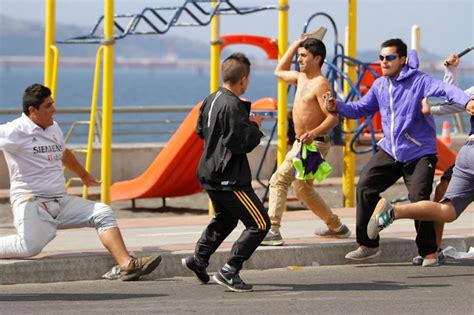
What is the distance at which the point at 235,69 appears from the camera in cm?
994

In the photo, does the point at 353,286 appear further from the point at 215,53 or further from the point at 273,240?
the point at 215,53

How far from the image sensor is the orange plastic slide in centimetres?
1741

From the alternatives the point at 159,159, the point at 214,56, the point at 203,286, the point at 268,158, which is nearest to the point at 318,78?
the point at 203,286

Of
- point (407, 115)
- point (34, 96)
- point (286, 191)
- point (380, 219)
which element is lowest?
point (380, 219)

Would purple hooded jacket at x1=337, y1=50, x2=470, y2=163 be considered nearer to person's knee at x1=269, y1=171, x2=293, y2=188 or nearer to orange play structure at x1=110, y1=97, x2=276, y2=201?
person's knee at x1=269, y1=171, x2=293, y2=188

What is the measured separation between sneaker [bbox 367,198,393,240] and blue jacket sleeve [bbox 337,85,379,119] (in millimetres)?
834

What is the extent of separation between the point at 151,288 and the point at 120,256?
1.37 feet

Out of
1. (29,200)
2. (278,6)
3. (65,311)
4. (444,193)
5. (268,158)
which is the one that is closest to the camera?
(65,311)

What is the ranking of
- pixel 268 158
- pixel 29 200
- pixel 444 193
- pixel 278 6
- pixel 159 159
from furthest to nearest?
pixel 268 158, pixel 159 159, pixel 278 6, pixel 444 193, pixel 29 200

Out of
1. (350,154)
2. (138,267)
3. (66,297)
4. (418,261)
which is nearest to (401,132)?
(418,261)

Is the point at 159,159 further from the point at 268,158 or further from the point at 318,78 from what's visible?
the point at 318,78

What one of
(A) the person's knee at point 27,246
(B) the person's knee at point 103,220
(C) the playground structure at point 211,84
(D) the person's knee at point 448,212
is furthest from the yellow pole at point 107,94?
(D) the person's knee at point 448,212

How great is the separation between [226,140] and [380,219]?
5.25ft

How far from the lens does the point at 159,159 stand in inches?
699
